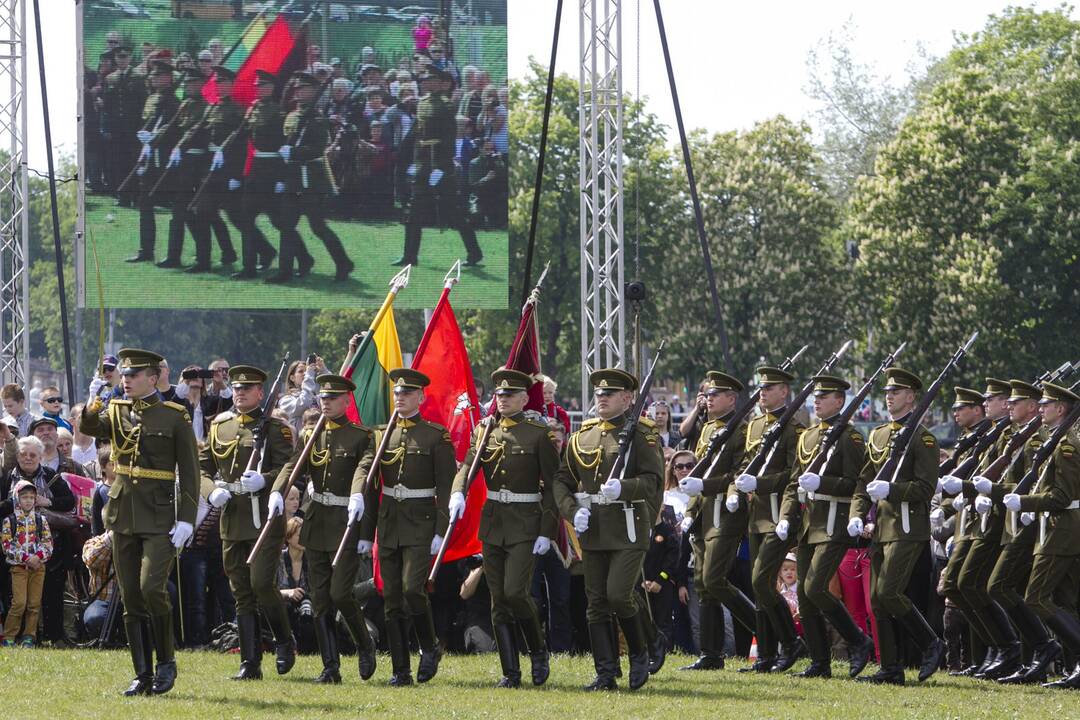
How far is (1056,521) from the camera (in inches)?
428

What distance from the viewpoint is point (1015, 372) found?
3462 centimetres

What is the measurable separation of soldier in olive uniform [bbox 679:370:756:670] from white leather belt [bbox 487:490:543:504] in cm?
127

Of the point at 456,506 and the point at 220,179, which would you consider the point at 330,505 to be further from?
the point at 220,179

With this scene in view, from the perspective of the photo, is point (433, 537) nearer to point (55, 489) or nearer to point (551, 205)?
point (55, 489)

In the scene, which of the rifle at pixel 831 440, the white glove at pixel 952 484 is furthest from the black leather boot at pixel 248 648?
the white glove at pixel 952 484

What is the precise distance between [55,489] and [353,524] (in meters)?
3.86

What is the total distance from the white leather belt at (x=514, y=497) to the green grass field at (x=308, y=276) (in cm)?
1146

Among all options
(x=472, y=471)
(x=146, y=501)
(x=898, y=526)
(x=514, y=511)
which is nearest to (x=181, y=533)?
(x=146, y=501)

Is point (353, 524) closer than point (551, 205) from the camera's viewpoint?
Yes

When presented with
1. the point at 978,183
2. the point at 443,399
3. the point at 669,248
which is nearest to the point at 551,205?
the point at 669,248

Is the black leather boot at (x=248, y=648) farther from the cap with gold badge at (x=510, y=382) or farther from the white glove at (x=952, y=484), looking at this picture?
the white glove at (x=952, y=484)

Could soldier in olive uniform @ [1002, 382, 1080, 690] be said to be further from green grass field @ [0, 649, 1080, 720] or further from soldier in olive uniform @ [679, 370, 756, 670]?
soldier in olive uniform @ [679, 370, 756, 670]

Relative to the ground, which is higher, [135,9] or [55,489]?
[135,9]

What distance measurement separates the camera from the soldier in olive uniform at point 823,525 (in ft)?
36.1
